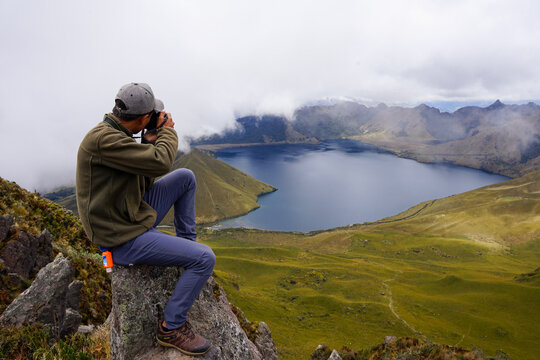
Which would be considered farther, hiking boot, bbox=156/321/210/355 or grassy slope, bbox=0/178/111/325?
grassy slope, bbox=0/178/111/325

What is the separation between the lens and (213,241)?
484 feet

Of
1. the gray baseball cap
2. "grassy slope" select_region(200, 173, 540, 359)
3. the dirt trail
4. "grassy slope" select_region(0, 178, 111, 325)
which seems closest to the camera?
the gray baseball cap

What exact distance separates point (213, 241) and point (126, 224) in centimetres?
14899

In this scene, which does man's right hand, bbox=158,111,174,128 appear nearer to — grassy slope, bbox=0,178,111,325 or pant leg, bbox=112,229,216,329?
Answer: pant leg, bbox=112,229,216,329

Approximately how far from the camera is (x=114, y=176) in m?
4.09

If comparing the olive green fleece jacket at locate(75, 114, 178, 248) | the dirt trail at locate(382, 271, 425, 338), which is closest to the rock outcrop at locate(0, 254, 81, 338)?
the olive green fleece jacket at locate(75, 114, 178, 248)

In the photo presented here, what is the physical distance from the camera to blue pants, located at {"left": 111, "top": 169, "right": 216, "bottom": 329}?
4645mm

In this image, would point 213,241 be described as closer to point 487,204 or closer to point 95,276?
point 95,276

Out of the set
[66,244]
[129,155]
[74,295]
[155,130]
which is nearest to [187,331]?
[129,155]

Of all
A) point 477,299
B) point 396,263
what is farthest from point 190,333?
point 396,263

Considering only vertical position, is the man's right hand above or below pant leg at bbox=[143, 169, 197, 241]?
above

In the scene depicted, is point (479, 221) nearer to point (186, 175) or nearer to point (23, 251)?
point (186, 175)

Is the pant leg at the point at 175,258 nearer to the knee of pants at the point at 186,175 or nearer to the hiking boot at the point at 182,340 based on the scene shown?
the hiking boot at the point at 182,340

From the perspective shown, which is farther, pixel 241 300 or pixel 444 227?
pixel 444 227
